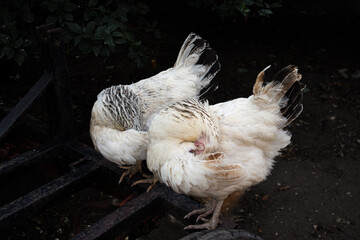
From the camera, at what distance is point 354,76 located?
17.0 ft

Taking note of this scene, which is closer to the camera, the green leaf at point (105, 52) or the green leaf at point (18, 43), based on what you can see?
the green leaf at point (18, 43)

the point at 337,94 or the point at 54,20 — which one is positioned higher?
the point at 54,20

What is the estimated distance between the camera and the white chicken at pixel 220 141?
204cm

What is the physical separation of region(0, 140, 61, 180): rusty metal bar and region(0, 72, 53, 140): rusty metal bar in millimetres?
225

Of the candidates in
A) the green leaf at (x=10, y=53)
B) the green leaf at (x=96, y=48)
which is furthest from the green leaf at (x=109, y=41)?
the green leaf at (x=10, y=53)

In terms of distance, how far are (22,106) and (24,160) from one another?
0.38 metres

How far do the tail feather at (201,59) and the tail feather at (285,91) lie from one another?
792 millimetres

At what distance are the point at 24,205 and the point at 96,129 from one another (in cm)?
77

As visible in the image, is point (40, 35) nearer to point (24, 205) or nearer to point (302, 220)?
point (24, 205)

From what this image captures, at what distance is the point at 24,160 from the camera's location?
265 centimetres

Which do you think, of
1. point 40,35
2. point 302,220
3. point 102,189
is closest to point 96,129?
point 102,189

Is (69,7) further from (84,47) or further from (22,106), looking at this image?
(22,106)

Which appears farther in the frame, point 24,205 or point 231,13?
point 231,13

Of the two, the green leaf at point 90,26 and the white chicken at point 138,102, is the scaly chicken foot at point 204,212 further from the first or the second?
Answer: the green leaf at point 90,26
